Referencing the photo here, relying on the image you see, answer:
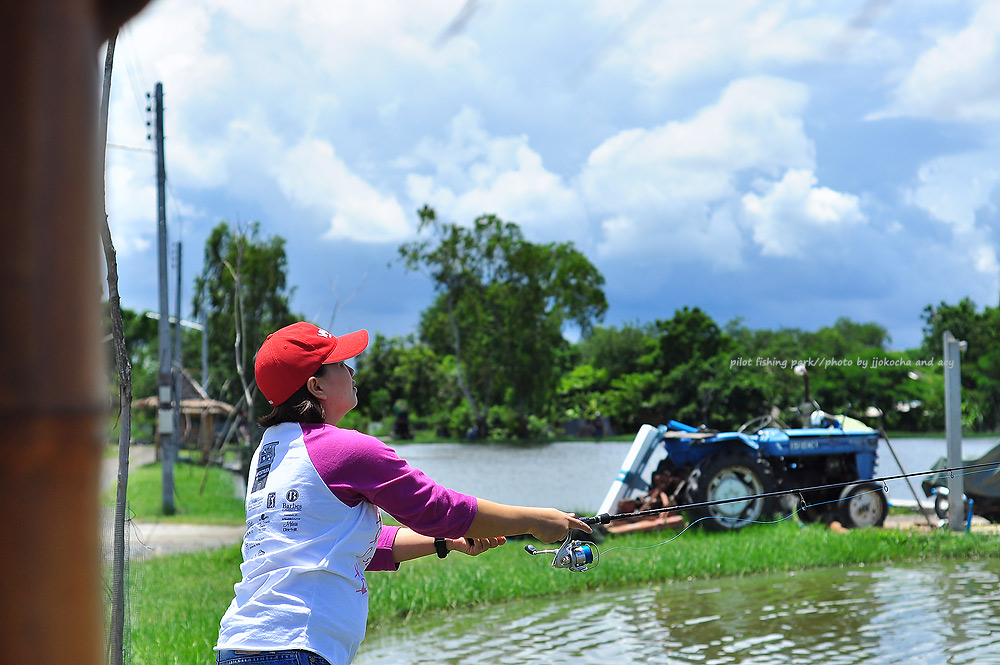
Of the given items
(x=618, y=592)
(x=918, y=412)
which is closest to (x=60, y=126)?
(x=618, y=592)

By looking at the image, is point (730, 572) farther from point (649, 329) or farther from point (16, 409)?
point (649, 329)

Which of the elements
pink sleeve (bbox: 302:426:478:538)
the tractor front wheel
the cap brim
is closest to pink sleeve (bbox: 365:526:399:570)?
pink sleeve (bbox: 302:426:478:538)

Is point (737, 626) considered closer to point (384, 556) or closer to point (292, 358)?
point (384, 556)

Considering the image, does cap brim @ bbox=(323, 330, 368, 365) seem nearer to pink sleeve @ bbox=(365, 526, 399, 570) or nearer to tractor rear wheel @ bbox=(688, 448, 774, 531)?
pink sleeve @ bbox=(365, 526, 399, 570)

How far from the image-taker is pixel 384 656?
274 inches

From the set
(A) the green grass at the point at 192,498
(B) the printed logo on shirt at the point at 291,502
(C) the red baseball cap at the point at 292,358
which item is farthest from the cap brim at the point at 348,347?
(A) the green grass at the point at 192,498

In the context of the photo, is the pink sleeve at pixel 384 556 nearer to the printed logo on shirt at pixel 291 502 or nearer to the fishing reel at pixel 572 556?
the fishing reel at pixel 572 556

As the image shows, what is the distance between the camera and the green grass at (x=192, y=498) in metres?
16.2

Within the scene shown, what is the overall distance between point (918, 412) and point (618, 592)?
4612 centimetres

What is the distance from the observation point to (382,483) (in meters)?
2.63

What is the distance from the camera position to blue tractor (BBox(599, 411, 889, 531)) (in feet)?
36.7

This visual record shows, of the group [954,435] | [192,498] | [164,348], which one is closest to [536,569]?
[954,435]

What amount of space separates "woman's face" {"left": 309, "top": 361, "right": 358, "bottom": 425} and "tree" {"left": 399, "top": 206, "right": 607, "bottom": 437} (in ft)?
A: 165

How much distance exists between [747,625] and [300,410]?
5702 mm
